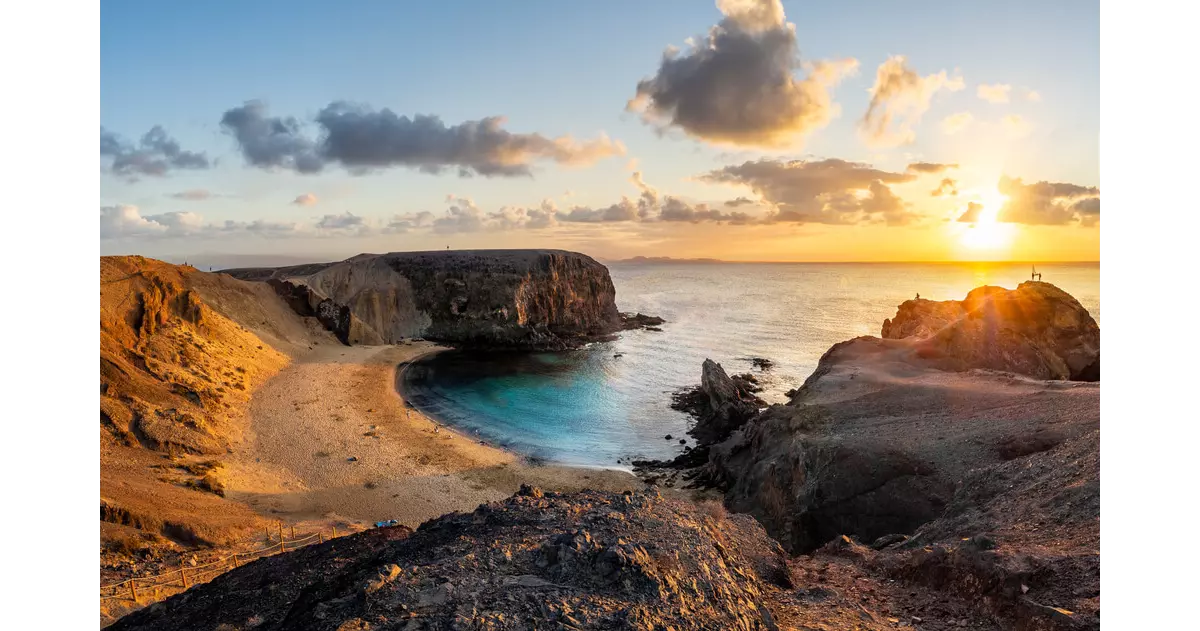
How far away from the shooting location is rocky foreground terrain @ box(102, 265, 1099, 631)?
16.0ft

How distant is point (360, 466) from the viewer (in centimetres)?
2411

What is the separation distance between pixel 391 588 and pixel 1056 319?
28.9m

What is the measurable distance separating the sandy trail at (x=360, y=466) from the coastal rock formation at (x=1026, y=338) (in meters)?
15.6

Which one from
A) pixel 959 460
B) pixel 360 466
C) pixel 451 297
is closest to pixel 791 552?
pixel 959 460

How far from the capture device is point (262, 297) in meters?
47.2

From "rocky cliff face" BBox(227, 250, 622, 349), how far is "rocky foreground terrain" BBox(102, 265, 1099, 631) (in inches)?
1715

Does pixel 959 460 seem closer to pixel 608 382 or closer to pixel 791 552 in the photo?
pixel 791 552

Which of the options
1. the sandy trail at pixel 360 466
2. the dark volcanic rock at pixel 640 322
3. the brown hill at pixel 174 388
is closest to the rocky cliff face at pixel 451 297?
the dark volcanic rock at pixel 640 322

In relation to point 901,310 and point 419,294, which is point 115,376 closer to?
point 419,294

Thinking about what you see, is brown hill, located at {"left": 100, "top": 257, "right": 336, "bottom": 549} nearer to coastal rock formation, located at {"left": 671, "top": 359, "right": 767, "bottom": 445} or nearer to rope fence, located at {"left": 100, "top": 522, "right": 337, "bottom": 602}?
rope fence, located at {"left": 100, "top": 522, "right": 337, "bottom": 602}

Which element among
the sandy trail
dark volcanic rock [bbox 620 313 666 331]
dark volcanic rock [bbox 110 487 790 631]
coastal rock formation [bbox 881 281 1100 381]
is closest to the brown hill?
the sandy trail

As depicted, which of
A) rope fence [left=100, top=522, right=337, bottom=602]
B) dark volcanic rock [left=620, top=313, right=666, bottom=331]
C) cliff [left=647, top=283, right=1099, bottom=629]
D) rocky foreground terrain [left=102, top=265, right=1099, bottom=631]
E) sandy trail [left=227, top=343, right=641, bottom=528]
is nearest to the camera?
rocky foreground terrain [left=102, top=265, right=1099, bottom=631]

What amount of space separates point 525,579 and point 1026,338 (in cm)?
2637
